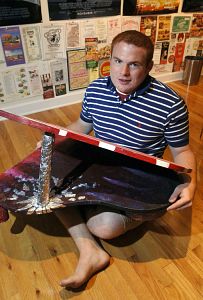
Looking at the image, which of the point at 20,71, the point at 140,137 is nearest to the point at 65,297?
the point at 140,137

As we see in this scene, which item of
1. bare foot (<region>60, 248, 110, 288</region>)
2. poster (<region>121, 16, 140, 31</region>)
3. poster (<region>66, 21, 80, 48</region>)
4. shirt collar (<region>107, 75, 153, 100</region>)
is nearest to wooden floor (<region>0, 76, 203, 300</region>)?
bare foot (<region>60, 248, 110, 288</region>)

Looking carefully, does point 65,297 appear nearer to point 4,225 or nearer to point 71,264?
point 71,264

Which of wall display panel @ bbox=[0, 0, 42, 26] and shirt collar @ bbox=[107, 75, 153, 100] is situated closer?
shirt collar @ bbox=[107, 75, 153, 100]

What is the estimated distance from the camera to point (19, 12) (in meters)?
1.59

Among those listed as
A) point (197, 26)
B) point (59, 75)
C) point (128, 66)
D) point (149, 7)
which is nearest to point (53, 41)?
point (59, 75)

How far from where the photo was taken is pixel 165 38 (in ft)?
7.50

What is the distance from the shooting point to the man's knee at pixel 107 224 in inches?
34.5

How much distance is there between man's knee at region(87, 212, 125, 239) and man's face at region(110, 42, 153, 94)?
1.39 ft

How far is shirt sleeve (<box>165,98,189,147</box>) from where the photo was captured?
2.70ft

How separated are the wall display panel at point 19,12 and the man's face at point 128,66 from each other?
107 cm

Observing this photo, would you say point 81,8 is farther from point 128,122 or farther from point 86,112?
point 128,122

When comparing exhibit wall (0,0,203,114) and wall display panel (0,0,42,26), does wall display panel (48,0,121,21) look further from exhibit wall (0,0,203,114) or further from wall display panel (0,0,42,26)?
wall display panel (0,0,42,26)

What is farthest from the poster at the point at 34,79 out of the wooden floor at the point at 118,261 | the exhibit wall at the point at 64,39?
the wooden floor at the point at 118,261

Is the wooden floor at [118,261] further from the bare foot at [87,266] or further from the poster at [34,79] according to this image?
the poster at [34,79]
